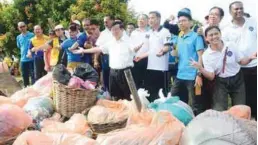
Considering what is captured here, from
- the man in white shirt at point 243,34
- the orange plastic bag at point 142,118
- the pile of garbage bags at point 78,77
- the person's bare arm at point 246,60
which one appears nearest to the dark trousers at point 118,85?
the pile of garbage bags at point 78,77

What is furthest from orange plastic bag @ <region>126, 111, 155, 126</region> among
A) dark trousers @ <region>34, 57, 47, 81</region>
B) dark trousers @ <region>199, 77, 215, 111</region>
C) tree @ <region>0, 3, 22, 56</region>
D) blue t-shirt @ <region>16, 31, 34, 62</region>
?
tree @ <region>0, 3, 22, 56</region>

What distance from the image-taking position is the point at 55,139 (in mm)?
3363

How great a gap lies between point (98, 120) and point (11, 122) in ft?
2.56

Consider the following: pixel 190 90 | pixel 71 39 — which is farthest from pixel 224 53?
pixel 71 39

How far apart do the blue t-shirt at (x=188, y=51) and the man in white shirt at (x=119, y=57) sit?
2.92 feet

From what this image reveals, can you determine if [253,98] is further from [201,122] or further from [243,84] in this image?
[201,122]

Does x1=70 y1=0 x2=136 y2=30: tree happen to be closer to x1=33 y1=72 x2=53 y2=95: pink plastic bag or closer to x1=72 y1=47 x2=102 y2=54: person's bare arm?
x1=72 y1=47 x2=102 y2=54: person's bare arm

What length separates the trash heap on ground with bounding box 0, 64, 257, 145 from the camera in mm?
3039

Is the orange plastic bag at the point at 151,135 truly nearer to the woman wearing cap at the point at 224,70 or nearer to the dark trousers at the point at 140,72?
the woman wearing cap at the point at 224,70

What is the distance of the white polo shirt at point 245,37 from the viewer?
528cm

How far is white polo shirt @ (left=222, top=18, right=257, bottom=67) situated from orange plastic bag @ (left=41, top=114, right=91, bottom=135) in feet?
6.71

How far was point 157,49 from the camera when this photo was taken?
6.29m

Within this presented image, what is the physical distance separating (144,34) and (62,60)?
5.02 ft

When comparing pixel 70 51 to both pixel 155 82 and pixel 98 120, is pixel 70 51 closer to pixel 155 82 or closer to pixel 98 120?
pixel 155 82
